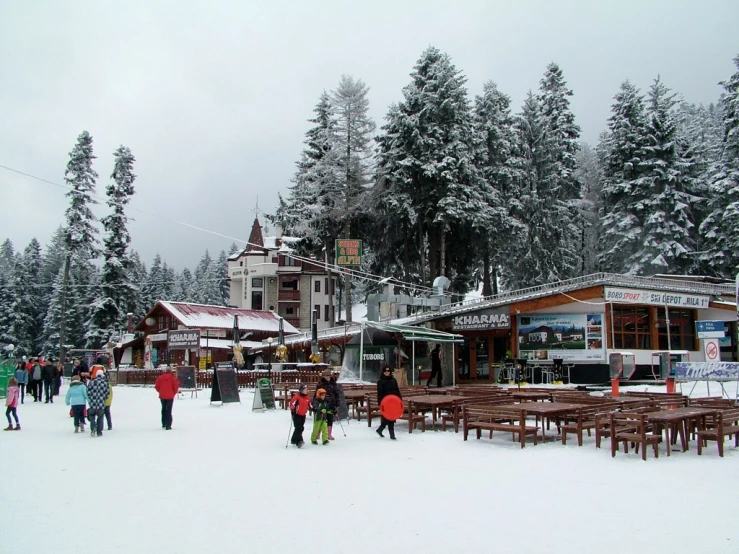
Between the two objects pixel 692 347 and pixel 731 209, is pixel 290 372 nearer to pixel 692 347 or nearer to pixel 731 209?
pixel 692 347

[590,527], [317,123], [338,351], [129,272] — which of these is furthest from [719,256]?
[129,272]

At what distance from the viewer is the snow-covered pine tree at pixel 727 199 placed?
33.0 metres

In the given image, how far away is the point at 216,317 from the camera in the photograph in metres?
48.1

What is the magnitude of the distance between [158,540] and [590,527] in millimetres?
4138

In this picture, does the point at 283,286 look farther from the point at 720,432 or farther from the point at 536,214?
the point at 720,432

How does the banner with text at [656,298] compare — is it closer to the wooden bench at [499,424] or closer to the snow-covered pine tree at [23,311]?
the wooden bench at [499,424]

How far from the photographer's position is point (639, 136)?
38.2 m

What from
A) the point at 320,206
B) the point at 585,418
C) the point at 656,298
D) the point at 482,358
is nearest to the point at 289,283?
the point at 320,206

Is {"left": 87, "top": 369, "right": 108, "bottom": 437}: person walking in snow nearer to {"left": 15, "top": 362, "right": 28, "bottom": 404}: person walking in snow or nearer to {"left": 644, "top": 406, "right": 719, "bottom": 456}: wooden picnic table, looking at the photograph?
{"left": 644, "top": 406, "right": 719, "bottom": 456}: wooden picnic table

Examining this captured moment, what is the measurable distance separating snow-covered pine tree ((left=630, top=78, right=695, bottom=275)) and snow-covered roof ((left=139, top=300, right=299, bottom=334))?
89.0 feet

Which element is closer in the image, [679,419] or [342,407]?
[679,419]

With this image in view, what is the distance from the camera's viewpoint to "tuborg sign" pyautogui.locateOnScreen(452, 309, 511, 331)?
28.9 meters

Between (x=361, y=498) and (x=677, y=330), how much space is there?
27.0 m

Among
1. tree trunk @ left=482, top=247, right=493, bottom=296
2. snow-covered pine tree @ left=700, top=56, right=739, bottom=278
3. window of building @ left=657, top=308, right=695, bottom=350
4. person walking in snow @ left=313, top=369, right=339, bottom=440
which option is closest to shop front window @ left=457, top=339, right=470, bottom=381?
tree trunk @ left=482, top=247, right=493, bottom=296
